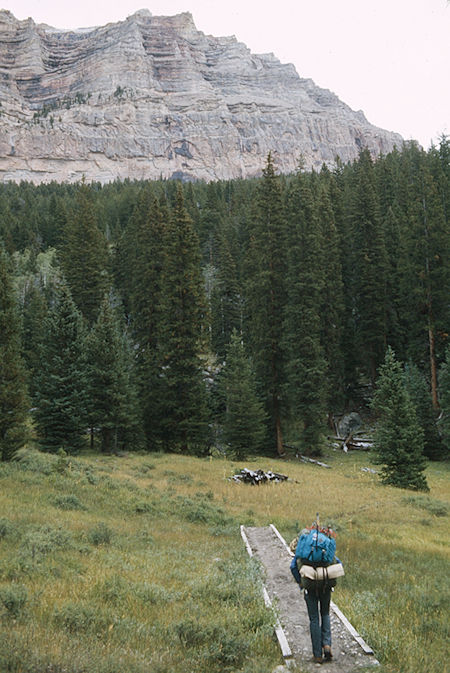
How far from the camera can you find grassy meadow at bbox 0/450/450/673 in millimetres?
6233

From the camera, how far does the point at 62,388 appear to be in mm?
28031

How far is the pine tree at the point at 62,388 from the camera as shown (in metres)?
27.5

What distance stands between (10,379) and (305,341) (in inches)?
772

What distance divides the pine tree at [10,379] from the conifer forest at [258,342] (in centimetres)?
6

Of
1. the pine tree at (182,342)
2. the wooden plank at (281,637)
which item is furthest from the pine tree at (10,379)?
the wooden plank at (281,637)

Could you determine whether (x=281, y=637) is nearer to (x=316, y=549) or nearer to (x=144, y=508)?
(x=316, y=549)

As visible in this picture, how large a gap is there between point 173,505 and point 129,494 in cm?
183

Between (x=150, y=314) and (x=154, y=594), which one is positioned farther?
(x=150, y=314)

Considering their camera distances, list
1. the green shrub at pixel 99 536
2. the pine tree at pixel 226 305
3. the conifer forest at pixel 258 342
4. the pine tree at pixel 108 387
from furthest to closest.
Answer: the pine tree at pixel 226 305
the pine tree at pixel 108 387
the conifer forest at pixel 258 342
the green shrub at pixel 99 536

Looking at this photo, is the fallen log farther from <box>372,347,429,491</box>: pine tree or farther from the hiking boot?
the hiking boot

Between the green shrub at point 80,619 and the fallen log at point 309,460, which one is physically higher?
the green shrub at point 80,619

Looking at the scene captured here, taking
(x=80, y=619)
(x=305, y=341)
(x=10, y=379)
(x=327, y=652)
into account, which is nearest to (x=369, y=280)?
(x=305, y=341)

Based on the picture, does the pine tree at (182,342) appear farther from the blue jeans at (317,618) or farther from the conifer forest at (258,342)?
the blue jeans at (317,618)

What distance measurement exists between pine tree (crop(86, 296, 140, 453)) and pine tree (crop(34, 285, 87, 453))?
2.47 ft
